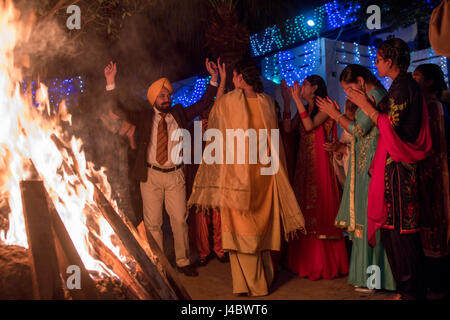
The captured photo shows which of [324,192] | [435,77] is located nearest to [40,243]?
[324,192]

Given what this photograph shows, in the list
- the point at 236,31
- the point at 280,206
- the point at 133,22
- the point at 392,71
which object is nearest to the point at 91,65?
the point at 133,22

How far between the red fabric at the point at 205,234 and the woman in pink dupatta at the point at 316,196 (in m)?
1.05

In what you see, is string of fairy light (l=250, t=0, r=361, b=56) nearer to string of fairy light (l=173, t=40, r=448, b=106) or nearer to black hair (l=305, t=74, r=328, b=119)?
string of fairy light (l=173, t=40, r=448, b=106)

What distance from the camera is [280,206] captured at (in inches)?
180

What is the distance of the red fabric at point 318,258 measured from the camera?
194 inches

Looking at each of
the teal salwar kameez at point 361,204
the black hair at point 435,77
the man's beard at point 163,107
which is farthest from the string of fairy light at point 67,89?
the black hair at point 435,77

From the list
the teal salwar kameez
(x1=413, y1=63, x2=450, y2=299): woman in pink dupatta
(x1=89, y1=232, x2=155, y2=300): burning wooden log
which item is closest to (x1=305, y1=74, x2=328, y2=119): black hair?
the teal salwar kameez

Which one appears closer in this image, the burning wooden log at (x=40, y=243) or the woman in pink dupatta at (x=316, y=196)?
the burning wooden log at (x=40, y=243)

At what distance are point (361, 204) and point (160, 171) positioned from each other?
7.87 ft

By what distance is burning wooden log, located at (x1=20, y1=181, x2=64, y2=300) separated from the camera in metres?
2.87

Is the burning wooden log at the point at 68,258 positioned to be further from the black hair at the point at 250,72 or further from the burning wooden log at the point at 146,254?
the black hair at the point at 250,72

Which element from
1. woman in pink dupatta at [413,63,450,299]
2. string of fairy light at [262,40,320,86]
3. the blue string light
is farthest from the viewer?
the blue string light

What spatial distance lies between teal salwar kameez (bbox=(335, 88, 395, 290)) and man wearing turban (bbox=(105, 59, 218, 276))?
194 cm

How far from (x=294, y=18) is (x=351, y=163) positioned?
17.0 feet
